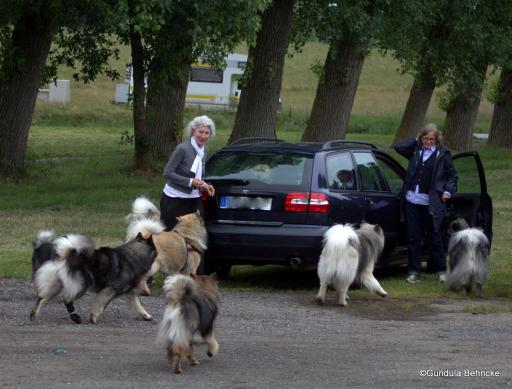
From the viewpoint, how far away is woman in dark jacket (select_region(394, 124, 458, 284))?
42.2ft

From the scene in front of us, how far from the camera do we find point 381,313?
11.0 metres

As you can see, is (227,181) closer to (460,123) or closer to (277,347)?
(277,347)

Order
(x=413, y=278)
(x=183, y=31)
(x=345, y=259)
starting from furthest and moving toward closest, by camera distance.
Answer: (x=183, y=31)
(x=413, y=278)
(x=345, y=259)

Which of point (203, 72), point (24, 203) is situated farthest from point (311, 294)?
point (203, 72)

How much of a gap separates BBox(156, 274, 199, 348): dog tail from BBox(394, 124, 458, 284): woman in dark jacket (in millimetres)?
5610

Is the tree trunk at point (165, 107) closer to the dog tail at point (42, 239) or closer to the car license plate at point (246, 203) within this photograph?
the car license plate at point (246, 203)

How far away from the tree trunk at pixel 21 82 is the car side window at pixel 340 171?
1047 centimetres

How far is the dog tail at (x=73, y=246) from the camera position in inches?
367

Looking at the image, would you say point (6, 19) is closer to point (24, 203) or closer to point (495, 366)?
point (24, 203)

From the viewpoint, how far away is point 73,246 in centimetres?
932

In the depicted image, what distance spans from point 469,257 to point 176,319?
17.0ft

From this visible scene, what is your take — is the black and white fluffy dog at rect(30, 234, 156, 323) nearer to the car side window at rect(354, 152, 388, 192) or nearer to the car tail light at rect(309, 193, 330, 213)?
the car tail light at rect(309, 193, 330, 213)

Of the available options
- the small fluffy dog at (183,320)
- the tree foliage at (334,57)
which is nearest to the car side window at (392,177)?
the small fluffy dog at (183,320)

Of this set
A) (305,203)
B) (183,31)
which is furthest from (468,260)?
(183,31)
